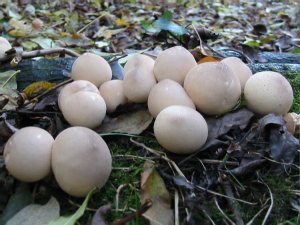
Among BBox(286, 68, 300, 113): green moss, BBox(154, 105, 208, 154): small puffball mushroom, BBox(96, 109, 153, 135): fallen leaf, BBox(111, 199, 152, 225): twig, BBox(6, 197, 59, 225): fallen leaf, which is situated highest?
BBox(154, 105, 208, 154): small puffball mushroom

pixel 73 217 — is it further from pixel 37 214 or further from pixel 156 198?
pixel 156 198

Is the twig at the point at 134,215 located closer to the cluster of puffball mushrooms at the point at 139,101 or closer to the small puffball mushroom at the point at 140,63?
the cluster of puffball mushrooms at the point at 139,101

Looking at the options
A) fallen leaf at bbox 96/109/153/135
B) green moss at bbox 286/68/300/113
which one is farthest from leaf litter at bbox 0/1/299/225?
green moss at bbox 286/68/300/113

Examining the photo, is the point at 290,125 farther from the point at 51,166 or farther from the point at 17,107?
the point at 17,107

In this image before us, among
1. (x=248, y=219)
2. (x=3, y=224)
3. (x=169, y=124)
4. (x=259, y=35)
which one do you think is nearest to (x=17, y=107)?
(x=3, y=224)

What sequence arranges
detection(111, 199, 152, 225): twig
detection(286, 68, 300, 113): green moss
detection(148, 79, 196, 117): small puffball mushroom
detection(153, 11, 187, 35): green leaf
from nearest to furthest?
detection(111, 199, 152, 225): twig, detection(148, 79, 196, 117): small puffball mushroom, detection(286, 68, 300, 113): green moss, detection(153, 11, 187, 35): green leaf

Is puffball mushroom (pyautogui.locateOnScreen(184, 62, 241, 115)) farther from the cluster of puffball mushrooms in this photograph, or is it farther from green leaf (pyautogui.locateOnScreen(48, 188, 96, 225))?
green leaf (pyautogui.locateOnScreen(48, 188, 96, 225))
